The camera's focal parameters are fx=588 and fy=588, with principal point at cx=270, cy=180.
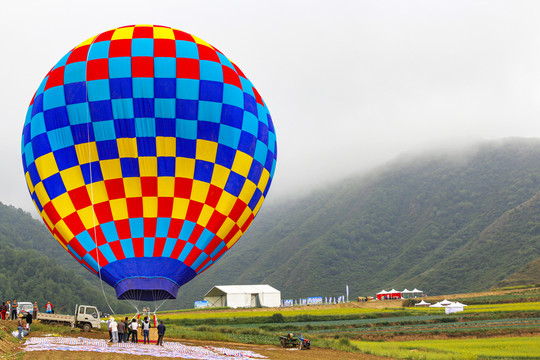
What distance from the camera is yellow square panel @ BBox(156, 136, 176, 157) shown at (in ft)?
70.7

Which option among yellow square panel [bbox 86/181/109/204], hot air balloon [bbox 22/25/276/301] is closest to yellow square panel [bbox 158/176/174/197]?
hot air balloon [bbox 22/25/276/301]

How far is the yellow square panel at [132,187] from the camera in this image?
21.5 m

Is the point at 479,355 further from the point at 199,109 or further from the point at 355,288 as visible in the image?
the point at 355,288

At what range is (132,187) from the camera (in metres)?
21.5

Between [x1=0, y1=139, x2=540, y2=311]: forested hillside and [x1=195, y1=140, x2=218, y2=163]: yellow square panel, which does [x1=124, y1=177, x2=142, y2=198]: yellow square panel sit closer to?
[x1=195, y1=140, x2=218, y2=163]: yellow square panel

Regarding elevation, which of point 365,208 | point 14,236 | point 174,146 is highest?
point 365,208

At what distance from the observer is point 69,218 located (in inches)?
862

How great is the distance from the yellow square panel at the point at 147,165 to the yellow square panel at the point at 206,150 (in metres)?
1.62

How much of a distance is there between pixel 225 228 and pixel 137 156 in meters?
4.56

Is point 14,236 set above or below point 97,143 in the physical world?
above

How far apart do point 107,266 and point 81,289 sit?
82964mm

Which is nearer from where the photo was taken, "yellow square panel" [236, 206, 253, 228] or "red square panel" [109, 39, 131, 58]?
"red square panel" [109, 39, 131, 58]

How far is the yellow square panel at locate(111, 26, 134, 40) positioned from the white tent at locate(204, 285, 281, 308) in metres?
56.0

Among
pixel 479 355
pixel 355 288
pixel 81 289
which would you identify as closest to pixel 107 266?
pixel 479 355
